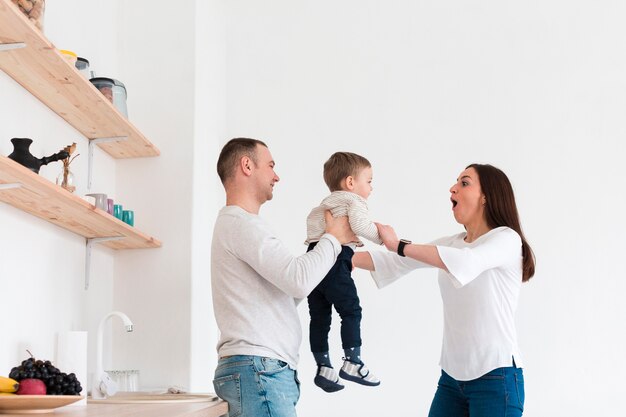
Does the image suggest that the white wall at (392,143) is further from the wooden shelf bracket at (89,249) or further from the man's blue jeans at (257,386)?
the man's blue jeans at (257,386)

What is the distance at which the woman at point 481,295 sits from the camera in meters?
2.61

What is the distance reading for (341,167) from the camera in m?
2.89

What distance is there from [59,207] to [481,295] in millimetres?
1440

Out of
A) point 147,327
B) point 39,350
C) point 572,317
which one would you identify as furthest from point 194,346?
point 572,317

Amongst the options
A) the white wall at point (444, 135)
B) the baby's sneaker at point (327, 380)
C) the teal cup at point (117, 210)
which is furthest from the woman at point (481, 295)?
the white wall at point (444, 135)

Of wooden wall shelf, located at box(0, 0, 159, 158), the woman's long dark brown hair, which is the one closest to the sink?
wooden wall shelf, located at box(0, 0, 159, 158)

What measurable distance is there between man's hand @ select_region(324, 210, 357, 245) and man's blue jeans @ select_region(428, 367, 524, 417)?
1.97 ft

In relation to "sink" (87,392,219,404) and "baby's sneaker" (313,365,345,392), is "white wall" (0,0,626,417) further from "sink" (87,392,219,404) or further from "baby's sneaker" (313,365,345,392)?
"baby's sneaker" (313,365,345,392)

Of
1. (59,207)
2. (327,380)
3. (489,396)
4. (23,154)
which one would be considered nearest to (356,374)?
(327,380)

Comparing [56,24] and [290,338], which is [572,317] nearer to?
[290,338]

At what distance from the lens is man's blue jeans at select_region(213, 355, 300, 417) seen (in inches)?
91.2

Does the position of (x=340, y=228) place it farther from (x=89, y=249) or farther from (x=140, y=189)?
(x=140, y=189)

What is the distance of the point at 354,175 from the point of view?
2881 millimetres

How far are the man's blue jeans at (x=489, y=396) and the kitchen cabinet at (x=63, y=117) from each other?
136 centimetres
